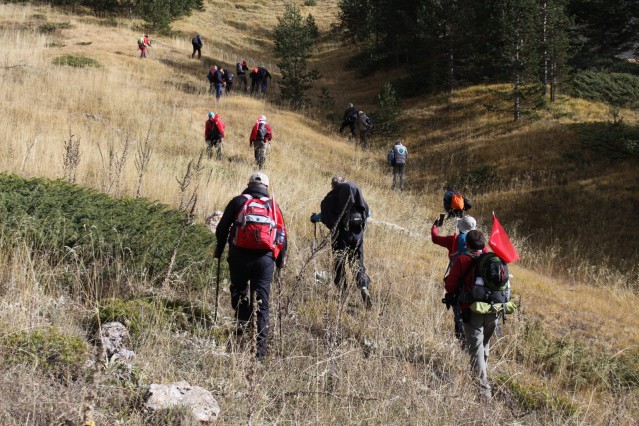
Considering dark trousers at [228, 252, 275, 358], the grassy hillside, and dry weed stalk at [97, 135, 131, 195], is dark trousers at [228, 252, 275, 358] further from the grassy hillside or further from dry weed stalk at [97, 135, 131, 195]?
dry weed stalk at [97, 135, 131, 195]

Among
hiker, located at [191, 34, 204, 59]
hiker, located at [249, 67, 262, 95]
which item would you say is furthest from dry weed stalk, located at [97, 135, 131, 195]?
hiker, located at [191, 34, 204, 59]

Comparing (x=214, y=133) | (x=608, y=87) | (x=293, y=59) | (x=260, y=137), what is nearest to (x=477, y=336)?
(x=260, y=137)

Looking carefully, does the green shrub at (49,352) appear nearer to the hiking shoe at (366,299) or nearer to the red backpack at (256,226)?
the red backpack at (256,226)

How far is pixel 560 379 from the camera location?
218 inches

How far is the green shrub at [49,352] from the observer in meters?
2.99

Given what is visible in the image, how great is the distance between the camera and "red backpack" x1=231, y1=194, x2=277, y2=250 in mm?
4227

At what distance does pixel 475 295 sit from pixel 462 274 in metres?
0.25

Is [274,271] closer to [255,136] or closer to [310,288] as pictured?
[310,288]

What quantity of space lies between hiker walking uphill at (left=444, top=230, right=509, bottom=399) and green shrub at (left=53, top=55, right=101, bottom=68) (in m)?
20.1

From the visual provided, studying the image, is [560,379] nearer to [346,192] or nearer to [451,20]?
[346,192]

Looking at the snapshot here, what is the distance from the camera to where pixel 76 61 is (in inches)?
829

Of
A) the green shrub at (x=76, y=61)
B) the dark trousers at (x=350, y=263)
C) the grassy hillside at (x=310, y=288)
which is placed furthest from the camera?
the green shrub at (x=76, y=61)

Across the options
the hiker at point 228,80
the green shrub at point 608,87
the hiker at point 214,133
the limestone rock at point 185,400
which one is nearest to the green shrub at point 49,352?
the limestone rock at point 185,400

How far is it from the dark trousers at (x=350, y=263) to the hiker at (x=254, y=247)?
1.65 metres
